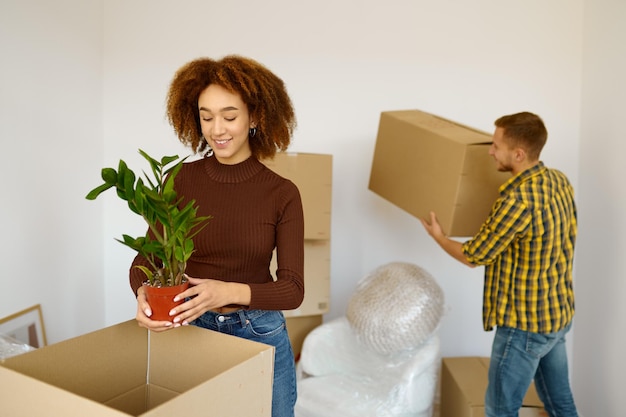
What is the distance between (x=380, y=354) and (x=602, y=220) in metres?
1.05

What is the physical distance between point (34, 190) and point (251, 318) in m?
1.30

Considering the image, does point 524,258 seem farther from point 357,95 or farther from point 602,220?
point 357,95

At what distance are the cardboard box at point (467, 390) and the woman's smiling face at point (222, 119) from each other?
4.78 feet

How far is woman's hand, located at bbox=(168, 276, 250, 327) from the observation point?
1.00 meters

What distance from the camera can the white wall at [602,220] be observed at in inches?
88.7

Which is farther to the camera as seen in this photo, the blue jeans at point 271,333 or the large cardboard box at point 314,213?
the large cardboard box at point 314,213

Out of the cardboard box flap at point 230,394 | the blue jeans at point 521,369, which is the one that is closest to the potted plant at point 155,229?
the cardboard box flap at point 230,394

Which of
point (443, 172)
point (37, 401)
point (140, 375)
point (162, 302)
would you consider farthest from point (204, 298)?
point (443, 172)

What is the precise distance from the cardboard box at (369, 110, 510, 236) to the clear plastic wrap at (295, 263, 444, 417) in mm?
313

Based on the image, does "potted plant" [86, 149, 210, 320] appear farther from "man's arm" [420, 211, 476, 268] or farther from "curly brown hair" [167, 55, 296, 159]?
"man's arm" [420, 211, 476, 268]

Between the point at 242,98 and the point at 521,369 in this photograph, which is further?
the point at 521,369

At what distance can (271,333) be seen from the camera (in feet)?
4.17

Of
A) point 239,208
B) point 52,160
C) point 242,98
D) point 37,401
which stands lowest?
point 37,401

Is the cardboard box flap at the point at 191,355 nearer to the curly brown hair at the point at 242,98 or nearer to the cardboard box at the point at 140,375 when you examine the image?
the cardboard box at the point at 140,375
